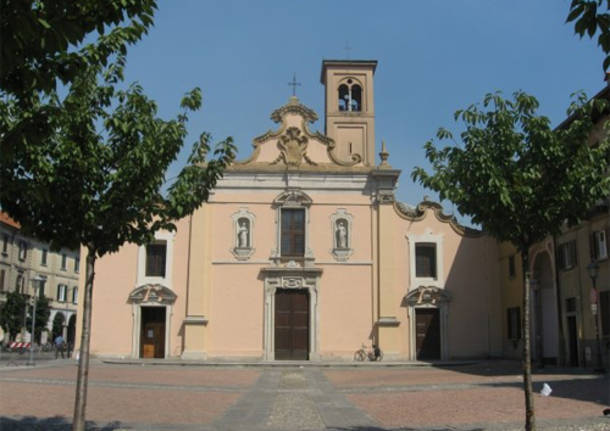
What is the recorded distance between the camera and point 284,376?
22.5m

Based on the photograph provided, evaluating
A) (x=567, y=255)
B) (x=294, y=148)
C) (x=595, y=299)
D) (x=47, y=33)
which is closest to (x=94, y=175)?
(x=47, y=33)

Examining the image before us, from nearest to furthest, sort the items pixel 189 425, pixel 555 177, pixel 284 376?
pixel 555 177
pixel 189 425
pixel 284 376

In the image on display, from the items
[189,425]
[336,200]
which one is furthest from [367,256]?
Result: [189,425]

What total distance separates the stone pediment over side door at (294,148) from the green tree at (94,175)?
23.2 m

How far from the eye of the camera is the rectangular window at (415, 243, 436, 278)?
105 ft

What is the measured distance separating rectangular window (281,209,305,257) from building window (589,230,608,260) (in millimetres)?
13768

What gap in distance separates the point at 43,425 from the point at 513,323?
A: 25234mm

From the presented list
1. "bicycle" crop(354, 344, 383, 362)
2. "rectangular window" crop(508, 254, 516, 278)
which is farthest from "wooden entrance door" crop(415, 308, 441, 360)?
"rectangular window" crop(508, 254, 516, 278)

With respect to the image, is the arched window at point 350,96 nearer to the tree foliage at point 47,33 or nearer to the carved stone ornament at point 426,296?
the carved stone ornament at point 426,296

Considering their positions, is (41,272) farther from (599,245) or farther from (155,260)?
(599,245)

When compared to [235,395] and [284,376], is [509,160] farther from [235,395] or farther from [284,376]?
[284,376]

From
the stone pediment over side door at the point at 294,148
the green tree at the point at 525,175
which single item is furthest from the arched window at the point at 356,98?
the green tree at the point at 525,175

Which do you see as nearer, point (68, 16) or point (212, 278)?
point (68, 16)

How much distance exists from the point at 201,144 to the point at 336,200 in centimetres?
2280
